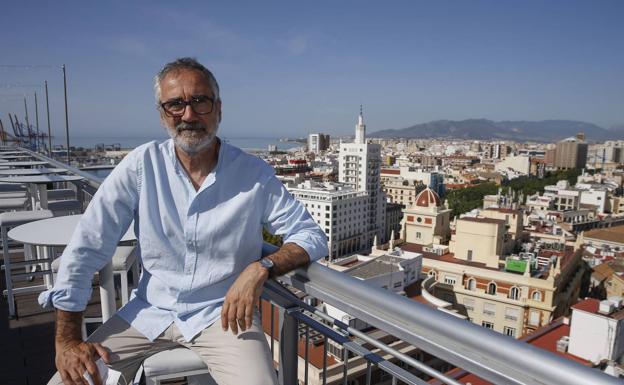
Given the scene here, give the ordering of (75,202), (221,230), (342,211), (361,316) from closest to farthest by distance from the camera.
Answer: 1. (361,316)
2. (221,230)
3. (75,202)
4. (342,211)

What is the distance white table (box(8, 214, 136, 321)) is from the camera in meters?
1.83

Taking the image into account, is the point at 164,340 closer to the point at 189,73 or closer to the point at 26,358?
the point at 189,73

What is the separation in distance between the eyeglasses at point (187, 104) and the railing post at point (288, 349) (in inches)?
28.6

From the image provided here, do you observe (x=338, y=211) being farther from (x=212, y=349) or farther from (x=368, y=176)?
(x=212, y=349)

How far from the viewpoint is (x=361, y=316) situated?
1.13 metres

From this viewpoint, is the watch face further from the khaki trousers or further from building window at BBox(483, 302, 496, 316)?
building window at BBox(483, 302, 496, 316)

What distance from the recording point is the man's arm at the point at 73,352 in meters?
1.29

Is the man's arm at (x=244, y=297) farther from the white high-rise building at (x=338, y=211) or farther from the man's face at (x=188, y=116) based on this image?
the white high-rise building at (x=338, y=211)

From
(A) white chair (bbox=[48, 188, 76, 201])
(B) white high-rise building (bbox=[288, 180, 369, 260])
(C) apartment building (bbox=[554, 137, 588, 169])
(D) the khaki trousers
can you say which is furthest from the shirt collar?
(C) apartment building (bbox=[554, 137, 588, 169])

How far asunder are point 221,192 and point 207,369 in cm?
58

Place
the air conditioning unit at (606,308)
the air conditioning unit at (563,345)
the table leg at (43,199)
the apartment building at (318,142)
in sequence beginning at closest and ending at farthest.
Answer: the table leg at (43,199) → the air conditioning unit at (563,345) → the air conditioning unit at (606,308) → the apartment building at (318,142)

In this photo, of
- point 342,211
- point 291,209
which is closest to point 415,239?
point 342,211

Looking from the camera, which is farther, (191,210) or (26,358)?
(26,358)

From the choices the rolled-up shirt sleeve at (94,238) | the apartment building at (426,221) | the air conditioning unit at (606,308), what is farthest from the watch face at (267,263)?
the apartment building at (426,221)
